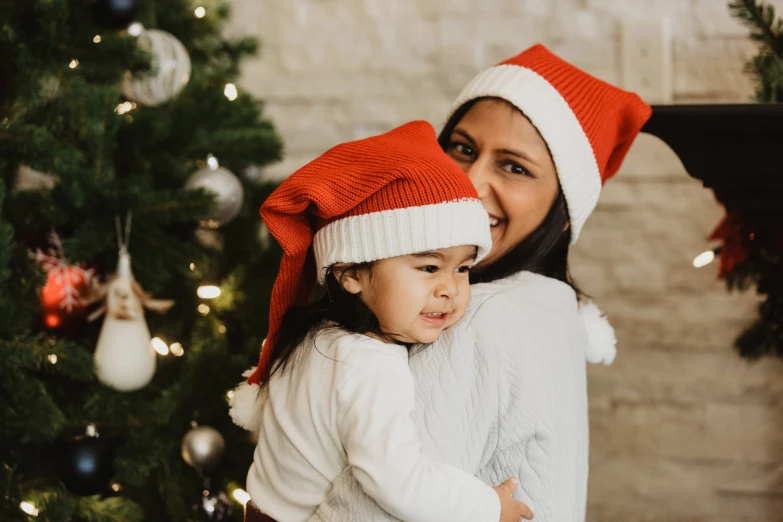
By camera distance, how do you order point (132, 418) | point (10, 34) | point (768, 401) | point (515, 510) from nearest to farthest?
point (515, 510) < point (10, 34) < point (132, 418) < point (768, 401)

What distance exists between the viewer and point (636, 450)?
192cm

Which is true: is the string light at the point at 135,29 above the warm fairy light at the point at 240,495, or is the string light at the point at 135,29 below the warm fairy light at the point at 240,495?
above

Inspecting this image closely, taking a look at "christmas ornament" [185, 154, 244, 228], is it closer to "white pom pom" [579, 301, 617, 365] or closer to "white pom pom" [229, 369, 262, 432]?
"white pom pom" [229, 369, 262, 432]

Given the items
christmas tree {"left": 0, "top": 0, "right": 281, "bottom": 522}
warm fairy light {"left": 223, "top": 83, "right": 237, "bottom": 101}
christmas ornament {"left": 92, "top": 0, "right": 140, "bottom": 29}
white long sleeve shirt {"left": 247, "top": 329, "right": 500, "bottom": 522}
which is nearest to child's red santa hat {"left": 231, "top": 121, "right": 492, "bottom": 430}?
white long sleeve shirt {"left": 247, "top": 329, "right": 500, "bottom": 522}

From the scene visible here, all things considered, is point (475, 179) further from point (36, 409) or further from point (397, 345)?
point (36, 409)

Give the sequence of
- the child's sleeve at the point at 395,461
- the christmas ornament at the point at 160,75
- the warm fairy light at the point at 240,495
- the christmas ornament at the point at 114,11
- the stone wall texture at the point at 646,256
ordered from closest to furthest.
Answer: the child's sleeve at the point at 395,461 < the christmas ornament at the point at 114,11 < the christmas ornament at the point at 160,75 < the warm fairy light at the point at 240,495 < the stone wall texture at the point at 646,256

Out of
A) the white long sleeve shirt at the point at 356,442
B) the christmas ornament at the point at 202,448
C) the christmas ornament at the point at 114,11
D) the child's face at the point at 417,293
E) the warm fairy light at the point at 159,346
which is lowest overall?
the christmas ornament at the point at 202,448

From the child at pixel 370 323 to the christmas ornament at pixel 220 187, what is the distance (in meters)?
0.52

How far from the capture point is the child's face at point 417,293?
95 cm

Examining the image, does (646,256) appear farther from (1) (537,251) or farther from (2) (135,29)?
(2) (135,29)

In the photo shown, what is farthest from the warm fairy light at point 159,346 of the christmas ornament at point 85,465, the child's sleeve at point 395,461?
the child's sleeve at point 395,461

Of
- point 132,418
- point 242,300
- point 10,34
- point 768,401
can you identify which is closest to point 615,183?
point 768,401

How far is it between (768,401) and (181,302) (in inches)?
56.3

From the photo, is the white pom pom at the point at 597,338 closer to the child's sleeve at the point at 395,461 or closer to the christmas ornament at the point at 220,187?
the child's sleeve at the point at 395,461
